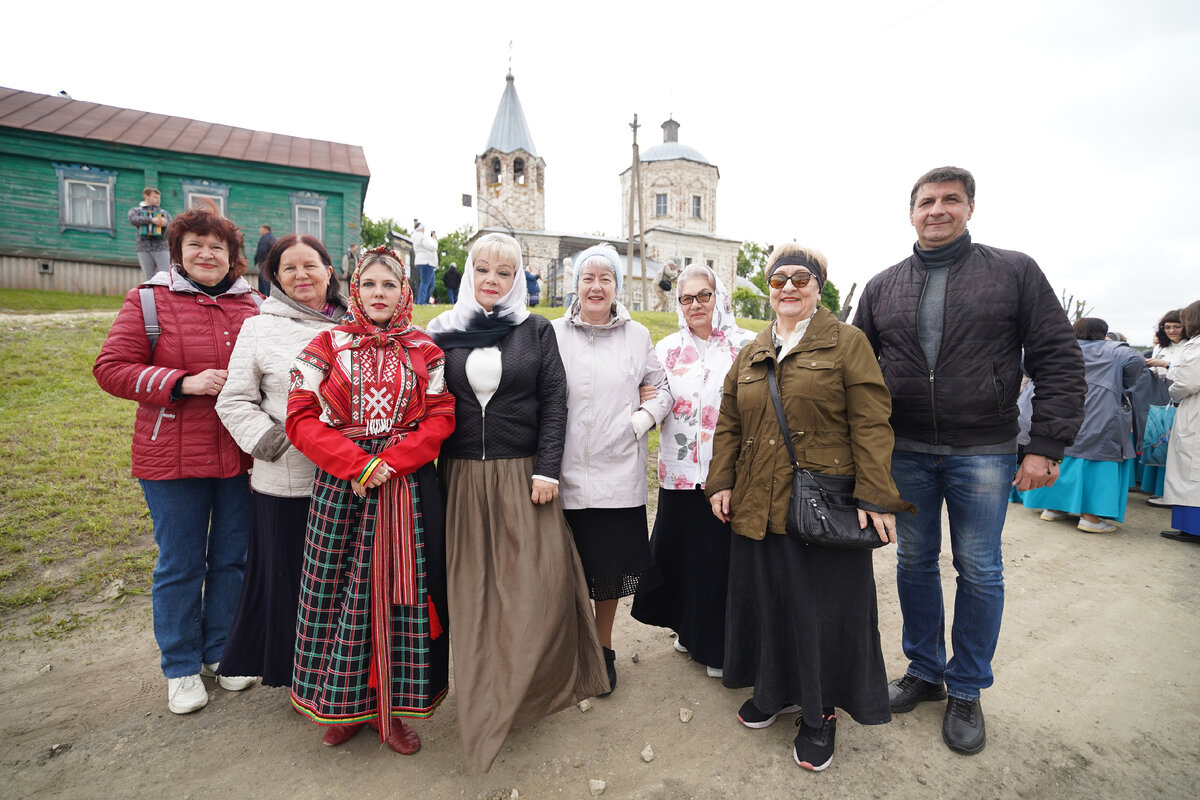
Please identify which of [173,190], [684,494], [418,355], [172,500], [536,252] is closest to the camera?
[418,355]

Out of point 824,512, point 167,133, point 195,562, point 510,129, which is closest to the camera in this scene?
point 824,512

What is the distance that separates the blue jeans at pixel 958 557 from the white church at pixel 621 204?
25.2 meters

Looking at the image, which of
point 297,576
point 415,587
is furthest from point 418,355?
point 297,576

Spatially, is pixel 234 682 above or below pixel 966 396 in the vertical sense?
below

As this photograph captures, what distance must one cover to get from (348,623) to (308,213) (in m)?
17.5

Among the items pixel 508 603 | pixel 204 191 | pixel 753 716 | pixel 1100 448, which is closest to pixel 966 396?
pixel 753 716

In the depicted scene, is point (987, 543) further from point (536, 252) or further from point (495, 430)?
point (536, 252)

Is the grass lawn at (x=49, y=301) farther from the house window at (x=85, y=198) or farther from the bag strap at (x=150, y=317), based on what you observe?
the bag strap at (x=150, y=317)

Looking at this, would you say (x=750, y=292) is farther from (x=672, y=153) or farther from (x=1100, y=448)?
(x=1100, y=448)

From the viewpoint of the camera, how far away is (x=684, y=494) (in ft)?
10.1

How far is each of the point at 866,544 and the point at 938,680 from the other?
1.17 meters

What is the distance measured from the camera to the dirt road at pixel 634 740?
223 cm

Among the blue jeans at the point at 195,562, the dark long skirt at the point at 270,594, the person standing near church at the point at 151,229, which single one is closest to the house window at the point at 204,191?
the person standing near church at the point at 151,229

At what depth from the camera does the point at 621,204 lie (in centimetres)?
3866
